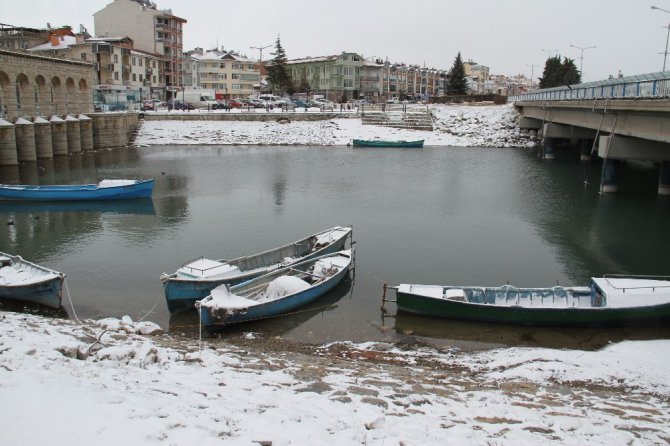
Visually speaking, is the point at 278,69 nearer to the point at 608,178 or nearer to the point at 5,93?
the point at 5,93

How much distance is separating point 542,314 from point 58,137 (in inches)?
2479

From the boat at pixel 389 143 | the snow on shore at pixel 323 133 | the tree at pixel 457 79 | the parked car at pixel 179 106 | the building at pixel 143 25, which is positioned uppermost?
the building at pixel 143 25

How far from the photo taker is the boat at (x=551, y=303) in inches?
783

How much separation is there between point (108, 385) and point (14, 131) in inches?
2184

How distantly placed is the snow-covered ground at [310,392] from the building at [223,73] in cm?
12346

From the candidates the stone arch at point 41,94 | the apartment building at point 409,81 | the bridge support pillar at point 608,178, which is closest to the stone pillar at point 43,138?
the stone arch at point 41,94

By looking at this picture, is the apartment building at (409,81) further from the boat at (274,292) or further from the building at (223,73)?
the boat at (274,292)

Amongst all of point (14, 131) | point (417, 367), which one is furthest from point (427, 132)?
point (417, 367)

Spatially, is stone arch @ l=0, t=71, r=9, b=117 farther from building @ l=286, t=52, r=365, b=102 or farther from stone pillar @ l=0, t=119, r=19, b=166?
building @ l=286, t=52, r=365, b=102

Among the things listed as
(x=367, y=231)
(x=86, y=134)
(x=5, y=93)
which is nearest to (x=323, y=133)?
(x=86, y=134)

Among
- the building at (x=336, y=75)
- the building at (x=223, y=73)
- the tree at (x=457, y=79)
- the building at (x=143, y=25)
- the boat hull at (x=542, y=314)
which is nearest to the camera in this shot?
the boat hull at (x=542, y=314)

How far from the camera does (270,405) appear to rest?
37.0 feet

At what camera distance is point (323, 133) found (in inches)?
3413

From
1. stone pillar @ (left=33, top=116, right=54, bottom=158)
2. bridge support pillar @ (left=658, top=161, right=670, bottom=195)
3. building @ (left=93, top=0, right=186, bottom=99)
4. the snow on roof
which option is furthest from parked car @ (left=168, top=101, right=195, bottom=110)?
bridge support pillar @ (left=658, top=161, right=670, bottom=195)
